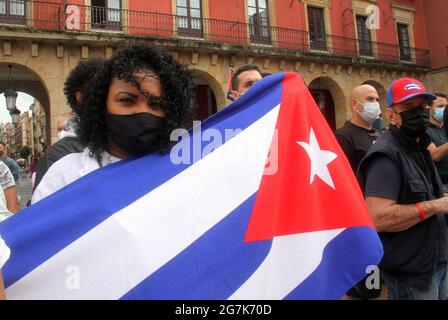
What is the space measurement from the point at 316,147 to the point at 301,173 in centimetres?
18

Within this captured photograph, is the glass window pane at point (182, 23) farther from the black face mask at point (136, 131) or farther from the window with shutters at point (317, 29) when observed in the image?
the black face mask at point (136, 131)

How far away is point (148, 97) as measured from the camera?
160cm

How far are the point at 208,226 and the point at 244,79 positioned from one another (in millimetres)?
2078

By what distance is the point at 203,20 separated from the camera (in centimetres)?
1409

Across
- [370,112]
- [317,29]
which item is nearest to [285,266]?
[370,112]

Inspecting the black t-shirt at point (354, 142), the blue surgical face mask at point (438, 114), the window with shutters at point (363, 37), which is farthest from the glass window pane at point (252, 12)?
the black t-shirt at point (354, 142)

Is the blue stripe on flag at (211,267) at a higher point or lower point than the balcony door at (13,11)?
lower

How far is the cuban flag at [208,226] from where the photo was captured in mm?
1392

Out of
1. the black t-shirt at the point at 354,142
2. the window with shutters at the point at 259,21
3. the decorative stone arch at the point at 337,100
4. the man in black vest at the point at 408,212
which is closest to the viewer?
the man in black vest at the point at 408,212

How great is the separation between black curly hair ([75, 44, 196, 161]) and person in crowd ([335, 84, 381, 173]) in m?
2.08

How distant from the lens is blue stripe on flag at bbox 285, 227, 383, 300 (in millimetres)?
1524

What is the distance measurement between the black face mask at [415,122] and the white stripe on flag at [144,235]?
3.93 ft

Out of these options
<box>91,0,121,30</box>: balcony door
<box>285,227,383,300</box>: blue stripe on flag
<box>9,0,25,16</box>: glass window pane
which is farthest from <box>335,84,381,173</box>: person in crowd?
<box>9,0,25,16</box>: glass window pane
